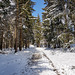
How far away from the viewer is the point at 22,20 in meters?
15.9

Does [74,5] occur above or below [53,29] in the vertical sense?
above

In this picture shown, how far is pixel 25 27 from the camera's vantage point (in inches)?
685

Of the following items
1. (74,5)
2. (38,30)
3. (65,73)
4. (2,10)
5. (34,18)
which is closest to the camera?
(65,73)

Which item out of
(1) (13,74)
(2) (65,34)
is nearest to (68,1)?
(2) (65,34)

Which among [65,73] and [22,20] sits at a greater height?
[22,20]

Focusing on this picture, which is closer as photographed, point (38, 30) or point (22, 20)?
point (22, 20)

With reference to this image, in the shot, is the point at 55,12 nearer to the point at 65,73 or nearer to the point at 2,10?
the point at 2,10

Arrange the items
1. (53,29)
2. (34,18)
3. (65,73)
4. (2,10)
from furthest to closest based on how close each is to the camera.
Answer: (34,18)
(53,29)
(2,10)
(65,73)

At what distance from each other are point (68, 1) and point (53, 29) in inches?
234

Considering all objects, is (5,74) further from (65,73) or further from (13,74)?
(65,73)

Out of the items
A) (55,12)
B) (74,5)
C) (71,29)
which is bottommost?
(71,29)

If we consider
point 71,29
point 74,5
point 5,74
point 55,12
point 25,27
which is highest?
point 74,5

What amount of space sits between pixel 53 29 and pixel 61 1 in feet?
18.2

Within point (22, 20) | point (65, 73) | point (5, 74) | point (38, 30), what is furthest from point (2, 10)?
point (38, 30)
